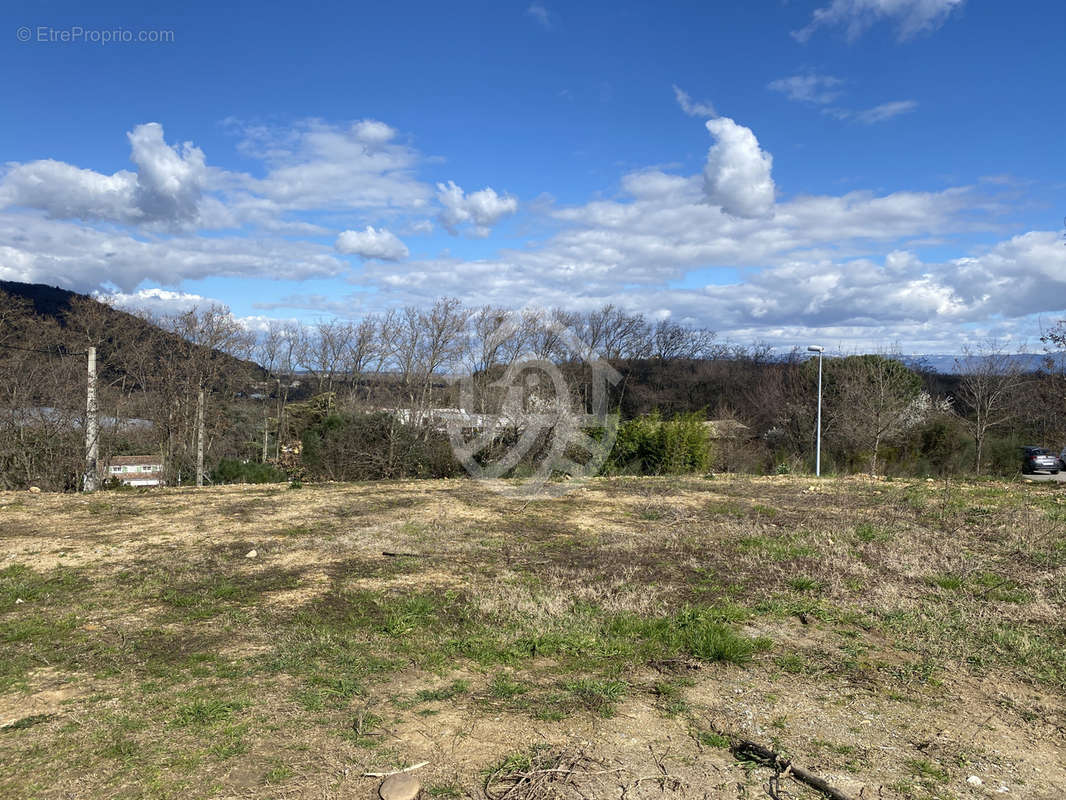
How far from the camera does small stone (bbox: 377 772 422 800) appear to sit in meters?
2.76

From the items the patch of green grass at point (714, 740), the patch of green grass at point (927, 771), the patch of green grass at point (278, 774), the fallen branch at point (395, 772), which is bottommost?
the patch of green grass at point (278, 774)

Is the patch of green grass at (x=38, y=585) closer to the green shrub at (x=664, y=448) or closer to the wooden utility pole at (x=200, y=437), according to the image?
the green shrub at (x=664, y=448)

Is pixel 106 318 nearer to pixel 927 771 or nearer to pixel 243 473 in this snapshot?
pixel 243 473

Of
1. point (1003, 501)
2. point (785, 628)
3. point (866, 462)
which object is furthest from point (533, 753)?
point (866, 462)

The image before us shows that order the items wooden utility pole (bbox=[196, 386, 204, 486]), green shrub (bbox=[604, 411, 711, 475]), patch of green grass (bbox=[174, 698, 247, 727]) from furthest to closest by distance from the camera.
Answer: wooden utility pole (bbox=[196, 386, 204, 486])
green shrub (bbox=[604, 411, 711, 475])
patch of green grass (bbox=[174, 698, 247, 727])

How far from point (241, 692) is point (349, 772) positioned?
Answer: 45.7 inches

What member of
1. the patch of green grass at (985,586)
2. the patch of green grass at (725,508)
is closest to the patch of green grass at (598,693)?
the patch of green grass at (985,586)

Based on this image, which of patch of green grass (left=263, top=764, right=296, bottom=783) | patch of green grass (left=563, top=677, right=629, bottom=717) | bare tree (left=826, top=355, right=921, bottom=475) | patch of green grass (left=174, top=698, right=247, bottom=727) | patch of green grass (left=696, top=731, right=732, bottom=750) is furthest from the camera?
bare tree (left=826, top=355, right=921, bottom=475)

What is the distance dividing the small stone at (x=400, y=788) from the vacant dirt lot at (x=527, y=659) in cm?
6

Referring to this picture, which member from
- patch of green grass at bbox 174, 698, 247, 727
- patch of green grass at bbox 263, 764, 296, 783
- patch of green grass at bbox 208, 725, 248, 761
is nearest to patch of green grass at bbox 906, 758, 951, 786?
patch of green grass at bbox 263, 764, 296, 783

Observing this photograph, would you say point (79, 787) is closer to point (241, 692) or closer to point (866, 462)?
point (241, 692)

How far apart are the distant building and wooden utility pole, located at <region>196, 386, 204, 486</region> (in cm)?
106

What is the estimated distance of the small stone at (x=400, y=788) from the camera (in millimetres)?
2756

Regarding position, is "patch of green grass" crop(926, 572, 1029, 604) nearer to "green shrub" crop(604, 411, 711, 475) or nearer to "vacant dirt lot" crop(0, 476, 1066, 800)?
"vacant dirt lot" crop(0, 476, 1066, 800)
